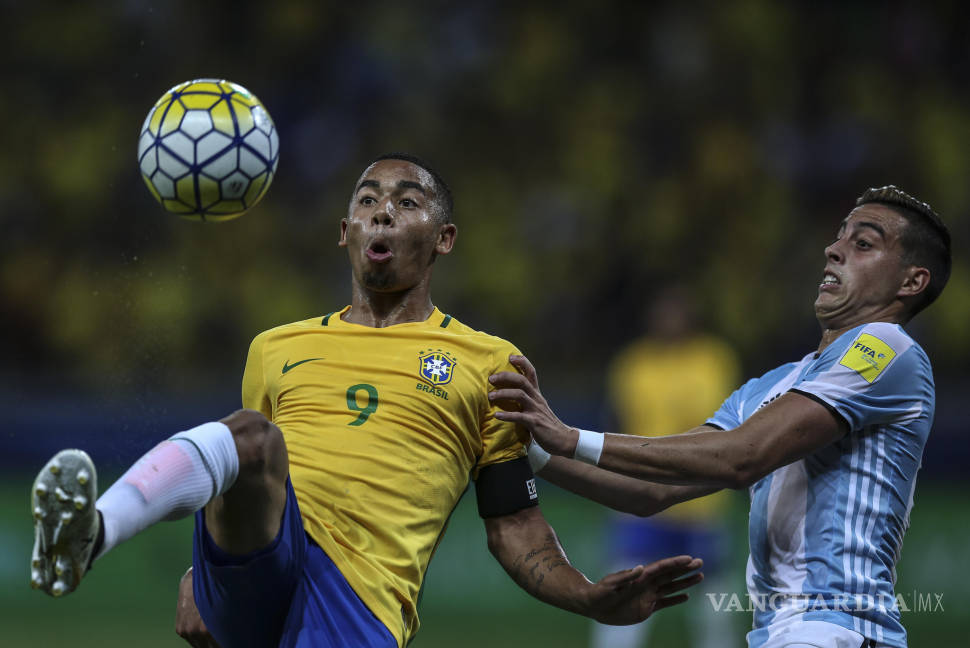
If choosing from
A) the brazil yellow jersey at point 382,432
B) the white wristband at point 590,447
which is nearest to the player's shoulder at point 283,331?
the brazil yellow jersey at point 382,432

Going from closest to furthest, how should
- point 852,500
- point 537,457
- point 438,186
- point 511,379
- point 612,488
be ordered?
point 852,500 < point 511,379 < point 537,457 < point 612,488 < point 438,186

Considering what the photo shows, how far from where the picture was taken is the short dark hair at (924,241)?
4.11m

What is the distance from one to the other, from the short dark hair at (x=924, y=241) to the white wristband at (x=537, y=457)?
1.39m

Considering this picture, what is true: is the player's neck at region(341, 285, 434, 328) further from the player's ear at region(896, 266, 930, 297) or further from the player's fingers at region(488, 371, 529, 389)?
the player's ear at region(896, 266, 930, 297)

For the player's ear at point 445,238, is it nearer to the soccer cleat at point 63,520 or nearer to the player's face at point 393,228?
the player's face at point 393,228

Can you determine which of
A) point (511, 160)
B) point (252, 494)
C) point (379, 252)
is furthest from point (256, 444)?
point (511, 160)

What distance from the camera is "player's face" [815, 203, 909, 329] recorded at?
161 inches

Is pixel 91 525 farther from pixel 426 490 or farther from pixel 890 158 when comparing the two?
pixel 890 158

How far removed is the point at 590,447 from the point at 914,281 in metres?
1.30

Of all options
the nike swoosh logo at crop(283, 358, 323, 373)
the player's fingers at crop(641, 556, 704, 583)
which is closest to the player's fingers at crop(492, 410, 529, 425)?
the player's fingers at crop(641, 556, 704, 583)

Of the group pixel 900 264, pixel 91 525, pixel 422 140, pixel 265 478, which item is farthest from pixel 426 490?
pixel 422 140

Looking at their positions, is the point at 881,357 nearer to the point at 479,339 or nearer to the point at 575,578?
the point at 575,578

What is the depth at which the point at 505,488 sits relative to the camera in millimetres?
4141

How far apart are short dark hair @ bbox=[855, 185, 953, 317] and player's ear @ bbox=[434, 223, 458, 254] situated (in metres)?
1.57
